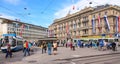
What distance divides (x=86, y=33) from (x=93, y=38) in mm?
22877

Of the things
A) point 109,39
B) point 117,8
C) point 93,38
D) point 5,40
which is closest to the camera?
point 5,40

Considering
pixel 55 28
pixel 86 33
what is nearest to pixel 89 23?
pixel 86 33

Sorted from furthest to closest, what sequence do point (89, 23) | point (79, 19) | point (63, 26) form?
point (63, 26)
point (79, 19)
point (89, 23)

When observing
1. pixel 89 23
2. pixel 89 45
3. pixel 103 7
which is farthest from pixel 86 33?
pixel 89 45

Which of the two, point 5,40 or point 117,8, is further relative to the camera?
point 117,8

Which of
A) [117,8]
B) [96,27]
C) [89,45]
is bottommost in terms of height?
[89,45]

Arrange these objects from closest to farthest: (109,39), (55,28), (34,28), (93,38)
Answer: (109,39)
(93,38)
(55,28)
(34,28)

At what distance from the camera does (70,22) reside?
9194 centimetres

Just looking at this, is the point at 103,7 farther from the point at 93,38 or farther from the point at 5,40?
the point at 5,40

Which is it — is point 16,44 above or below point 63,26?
below

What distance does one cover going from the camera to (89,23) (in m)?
75.3

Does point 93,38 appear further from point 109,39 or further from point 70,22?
point 70,22

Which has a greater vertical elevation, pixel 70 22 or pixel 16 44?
pixel 70 22

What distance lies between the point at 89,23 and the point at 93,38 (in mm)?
21196
